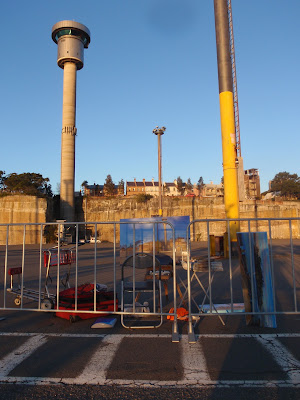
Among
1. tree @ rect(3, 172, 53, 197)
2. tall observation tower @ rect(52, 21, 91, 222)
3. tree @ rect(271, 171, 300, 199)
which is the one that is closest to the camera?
tall observation tower @ rect(52, 21, 91, 222)

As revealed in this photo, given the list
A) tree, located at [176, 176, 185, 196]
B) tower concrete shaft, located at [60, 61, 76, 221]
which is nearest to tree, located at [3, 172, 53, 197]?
tower concrete shaft, located at [60, 61, 76, 221]

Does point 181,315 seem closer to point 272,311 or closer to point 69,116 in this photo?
point 272,311

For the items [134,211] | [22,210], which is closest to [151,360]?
[22,210]

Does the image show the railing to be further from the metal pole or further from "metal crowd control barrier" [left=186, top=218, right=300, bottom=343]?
the metal pole

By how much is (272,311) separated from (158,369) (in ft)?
7.45

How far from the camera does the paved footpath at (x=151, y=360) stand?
2.89m

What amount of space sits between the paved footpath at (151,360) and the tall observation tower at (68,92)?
3750 cm

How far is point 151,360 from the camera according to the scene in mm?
Answer: 3334

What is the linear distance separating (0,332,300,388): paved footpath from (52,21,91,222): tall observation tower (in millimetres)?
37496

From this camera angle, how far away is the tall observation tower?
4057 cm

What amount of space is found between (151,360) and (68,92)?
4446cm

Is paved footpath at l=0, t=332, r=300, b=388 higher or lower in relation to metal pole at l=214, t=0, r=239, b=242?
lower

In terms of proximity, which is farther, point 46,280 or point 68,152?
point 68,152

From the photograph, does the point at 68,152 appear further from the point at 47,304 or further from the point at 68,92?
the point at 47,304
